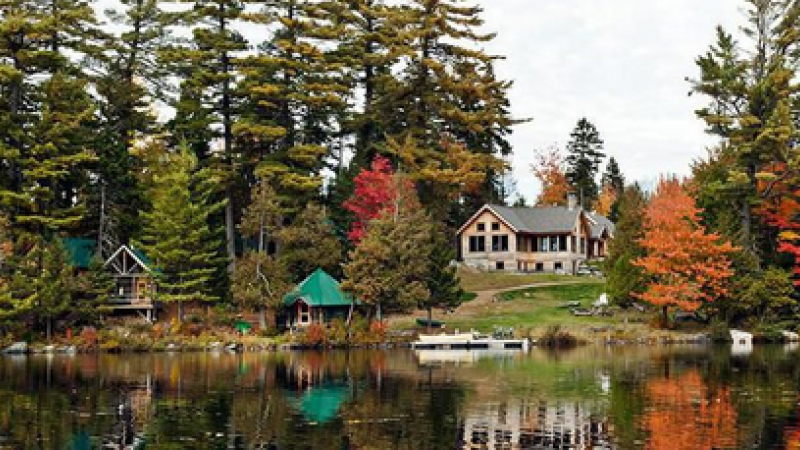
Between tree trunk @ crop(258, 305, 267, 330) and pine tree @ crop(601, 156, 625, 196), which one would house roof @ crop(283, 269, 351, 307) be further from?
pine tree @ crop(601, 156, 625, 196)

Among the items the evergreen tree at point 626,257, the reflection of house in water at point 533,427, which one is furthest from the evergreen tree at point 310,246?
the reflection of house in water at point 533,427

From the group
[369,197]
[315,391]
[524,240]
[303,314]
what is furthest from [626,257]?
[315,391]

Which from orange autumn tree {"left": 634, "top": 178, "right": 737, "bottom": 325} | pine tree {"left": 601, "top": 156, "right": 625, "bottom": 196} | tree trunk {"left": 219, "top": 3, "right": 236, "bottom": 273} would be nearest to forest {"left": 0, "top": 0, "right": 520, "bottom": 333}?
tree trunk {"left": 219, "top": 3, "right": 236, "bottom": 273}

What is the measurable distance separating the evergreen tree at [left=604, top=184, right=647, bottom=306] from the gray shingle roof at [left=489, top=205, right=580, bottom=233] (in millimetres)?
17607

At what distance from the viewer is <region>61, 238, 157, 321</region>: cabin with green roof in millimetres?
56156

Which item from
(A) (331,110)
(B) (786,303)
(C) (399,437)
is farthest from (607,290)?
(C) (399,437)

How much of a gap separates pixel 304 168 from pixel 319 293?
12.4 m

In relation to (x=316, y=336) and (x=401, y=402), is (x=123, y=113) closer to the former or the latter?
(x=316, y=336)

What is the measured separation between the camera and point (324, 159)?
7081cm

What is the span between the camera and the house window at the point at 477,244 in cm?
8062

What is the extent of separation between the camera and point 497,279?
238 ft

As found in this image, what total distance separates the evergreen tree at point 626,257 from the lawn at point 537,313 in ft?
5.29

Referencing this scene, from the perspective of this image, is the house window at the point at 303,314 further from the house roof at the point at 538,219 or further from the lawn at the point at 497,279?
the house roof at the point at 538,219

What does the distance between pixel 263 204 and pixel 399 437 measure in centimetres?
3303
